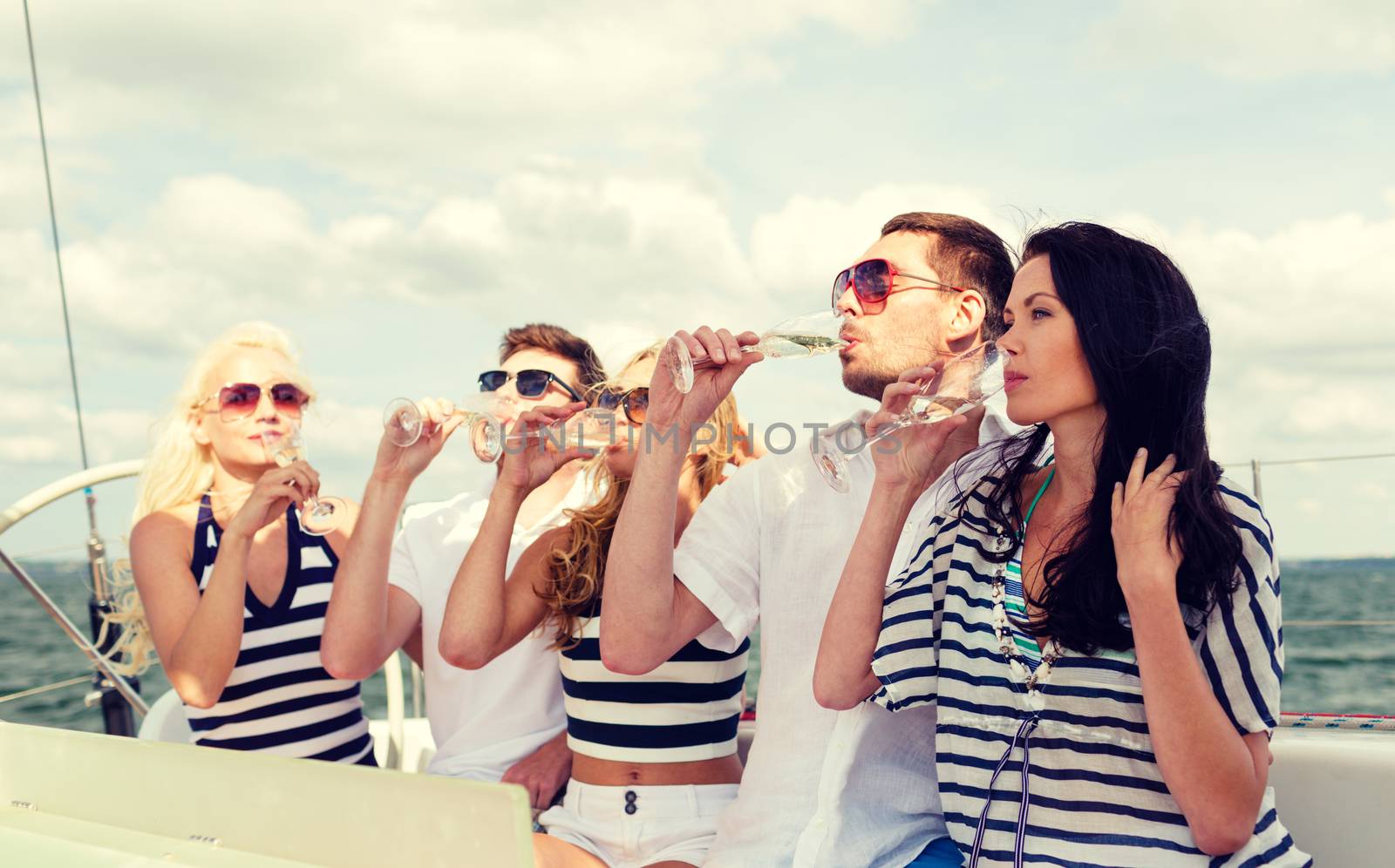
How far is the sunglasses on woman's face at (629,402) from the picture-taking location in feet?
8.51

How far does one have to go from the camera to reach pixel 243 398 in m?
3.15

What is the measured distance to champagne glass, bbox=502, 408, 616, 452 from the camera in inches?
103

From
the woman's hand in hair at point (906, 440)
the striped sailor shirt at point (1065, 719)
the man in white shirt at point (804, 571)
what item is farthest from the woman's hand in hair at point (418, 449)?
the striped sailor shirt at point (1065, 719)

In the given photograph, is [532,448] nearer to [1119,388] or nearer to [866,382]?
[866,382]

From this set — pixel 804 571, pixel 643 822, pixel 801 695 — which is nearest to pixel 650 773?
pixel 643 822

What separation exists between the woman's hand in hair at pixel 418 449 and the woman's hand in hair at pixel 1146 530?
1684 millimetres

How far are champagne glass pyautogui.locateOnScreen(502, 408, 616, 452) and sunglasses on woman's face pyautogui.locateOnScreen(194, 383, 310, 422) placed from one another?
36.6 inches

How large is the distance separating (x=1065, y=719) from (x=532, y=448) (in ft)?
4.39

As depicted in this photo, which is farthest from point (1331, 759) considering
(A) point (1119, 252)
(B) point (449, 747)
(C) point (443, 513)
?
(C) point (443, 513)

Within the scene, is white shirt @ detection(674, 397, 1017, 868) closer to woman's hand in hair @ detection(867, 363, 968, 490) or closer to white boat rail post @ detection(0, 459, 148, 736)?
woman's hand in hair @ detection(867, 363, 968, 490)

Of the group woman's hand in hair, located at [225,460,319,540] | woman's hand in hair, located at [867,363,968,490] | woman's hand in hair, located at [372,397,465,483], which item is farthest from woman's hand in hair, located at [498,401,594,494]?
woman's hand in hair, located at [867,363,968,490]

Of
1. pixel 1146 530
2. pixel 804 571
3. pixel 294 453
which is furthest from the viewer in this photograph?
pixel 294 453

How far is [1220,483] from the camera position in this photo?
1.84 metres

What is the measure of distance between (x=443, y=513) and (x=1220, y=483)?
2.12 m
